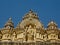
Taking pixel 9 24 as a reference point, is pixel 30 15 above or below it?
above

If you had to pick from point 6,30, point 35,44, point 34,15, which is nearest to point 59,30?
point 34,15

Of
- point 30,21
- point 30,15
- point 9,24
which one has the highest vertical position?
point 30,15

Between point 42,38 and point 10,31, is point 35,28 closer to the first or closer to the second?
point 42,38

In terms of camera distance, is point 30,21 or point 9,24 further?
point 9,24

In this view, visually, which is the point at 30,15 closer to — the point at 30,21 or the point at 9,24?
the point at 30,21

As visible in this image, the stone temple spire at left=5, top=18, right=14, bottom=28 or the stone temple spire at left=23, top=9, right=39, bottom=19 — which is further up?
the stone temple spire at left=23, top=9, right=39, bottom=19

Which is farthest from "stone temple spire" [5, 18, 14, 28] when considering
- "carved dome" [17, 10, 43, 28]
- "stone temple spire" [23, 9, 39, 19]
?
"stone temple spire" [23, 9, 39, 19]

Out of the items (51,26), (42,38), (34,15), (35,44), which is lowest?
(35,44)

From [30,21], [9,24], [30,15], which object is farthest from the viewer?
[30,15]

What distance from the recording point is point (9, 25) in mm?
37750

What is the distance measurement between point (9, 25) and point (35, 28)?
22.0 feet

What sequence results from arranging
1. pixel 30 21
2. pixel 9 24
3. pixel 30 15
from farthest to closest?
pixel 30 15 → pixel 9 24 → pixel 30 21

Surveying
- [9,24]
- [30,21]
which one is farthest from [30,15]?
[9,24]

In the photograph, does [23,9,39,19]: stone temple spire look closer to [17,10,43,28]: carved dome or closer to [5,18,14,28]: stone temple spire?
[17,10,43,28]: carved dome
